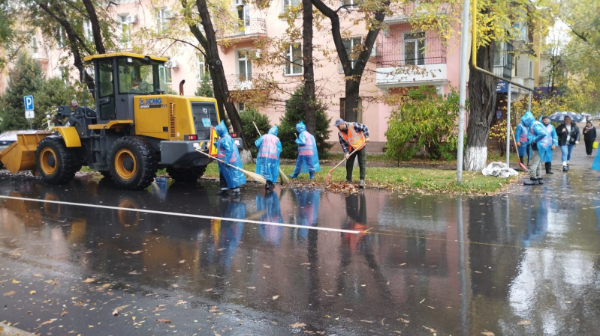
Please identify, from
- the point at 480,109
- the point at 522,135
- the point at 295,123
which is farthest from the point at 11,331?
the point at 295,123

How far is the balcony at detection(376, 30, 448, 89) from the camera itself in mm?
26312

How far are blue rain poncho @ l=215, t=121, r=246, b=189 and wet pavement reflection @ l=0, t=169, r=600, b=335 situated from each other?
1451 millimetres

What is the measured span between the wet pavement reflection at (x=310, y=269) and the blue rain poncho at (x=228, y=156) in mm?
1451

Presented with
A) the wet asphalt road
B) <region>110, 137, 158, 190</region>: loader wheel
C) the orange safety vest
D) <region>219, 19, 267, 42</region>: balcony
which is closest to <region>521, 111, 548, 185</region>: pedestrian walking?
the wet asphalt road

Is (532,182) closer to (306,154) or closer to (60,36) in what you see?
(306,154)

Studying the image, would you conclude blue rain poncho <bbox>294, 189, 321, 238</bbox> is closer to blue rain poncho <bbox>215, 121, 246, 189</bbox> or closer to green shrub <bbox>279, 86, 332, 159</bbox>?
blue rain poncho <bbox>215, 121, 246, 189</bbox>

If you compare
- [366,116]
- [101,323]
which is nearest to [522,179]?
[101,323]

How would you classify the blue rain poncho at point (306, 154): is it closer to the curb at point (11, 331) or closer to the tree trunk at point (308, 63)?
the tree trunk at point (308, 63)

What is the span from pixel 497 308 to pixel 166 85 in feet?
36.6

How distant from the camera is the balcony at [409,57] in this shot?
1036 inches

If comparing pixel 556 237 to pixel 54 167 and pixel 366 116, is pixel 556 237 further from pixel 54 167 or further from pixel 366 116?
pixel 366 116

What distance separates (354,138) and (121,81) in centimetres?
594

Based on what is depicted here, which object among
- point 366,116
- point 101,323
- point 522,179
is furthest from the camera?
point 366,116

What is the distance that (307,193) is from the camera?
40.1 feet
